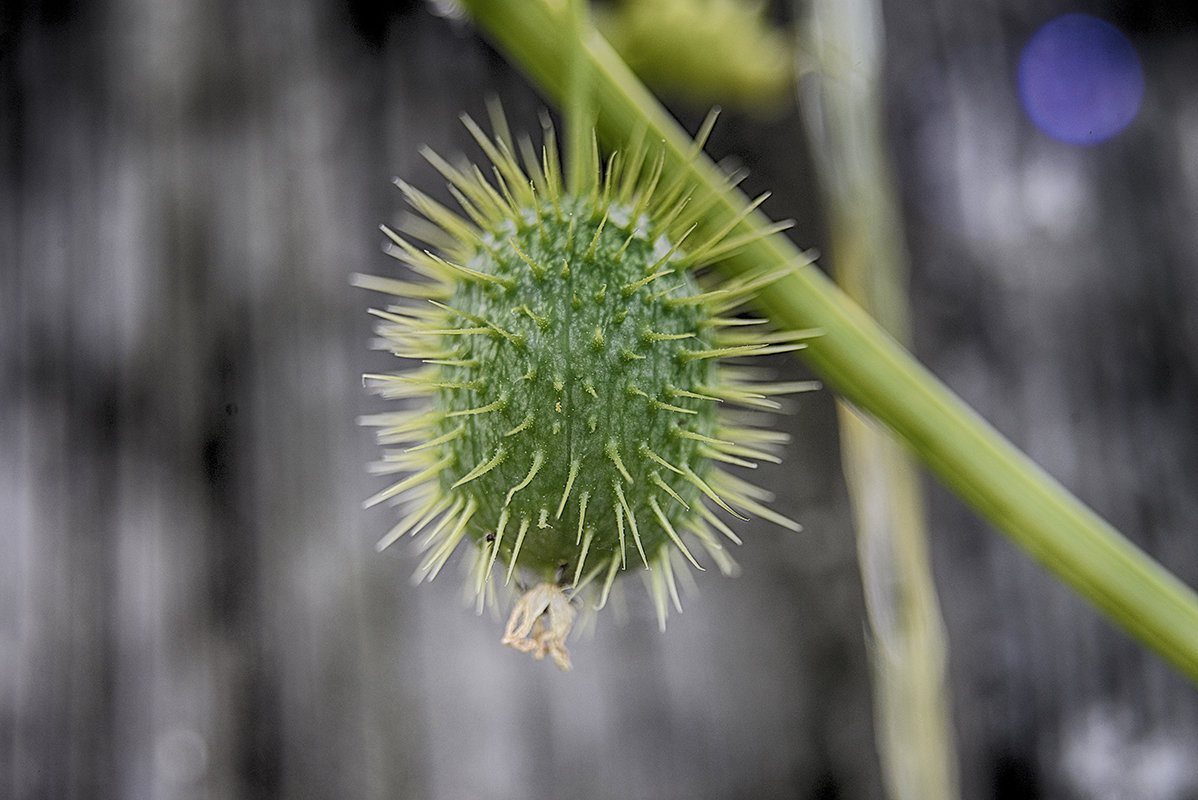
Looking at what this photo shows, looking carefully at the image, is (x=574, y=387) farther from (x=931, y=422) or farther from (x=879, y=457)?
(x=879, y=457)

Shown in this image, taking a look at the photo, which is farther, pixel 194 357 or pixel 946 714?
pixel 194 357

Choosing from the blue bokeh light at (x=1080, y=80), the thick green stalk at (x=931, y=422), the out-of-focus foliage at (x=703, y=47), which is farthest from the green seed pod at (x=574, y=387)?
the blue bokeh light at (x=1080, y=80)

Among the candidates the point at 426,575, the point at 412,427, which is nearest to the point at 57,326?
the point at 426,575

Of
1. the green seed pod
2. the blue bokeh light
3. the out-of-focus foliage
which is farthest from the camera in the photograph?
the blue bokeh light

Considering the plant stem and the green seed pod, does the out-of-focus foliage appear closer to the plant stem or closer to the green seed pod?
the plant stem

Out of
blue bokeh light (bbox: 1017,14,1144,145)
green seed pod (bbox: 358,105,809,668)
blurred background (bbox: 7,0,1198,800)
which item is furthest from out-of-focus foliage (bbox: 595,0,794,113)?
green seed pod (bbox: 358,105,809,668)

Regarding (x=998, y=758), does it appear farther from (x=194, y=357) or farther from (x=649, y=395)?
(x=194, y=357)
